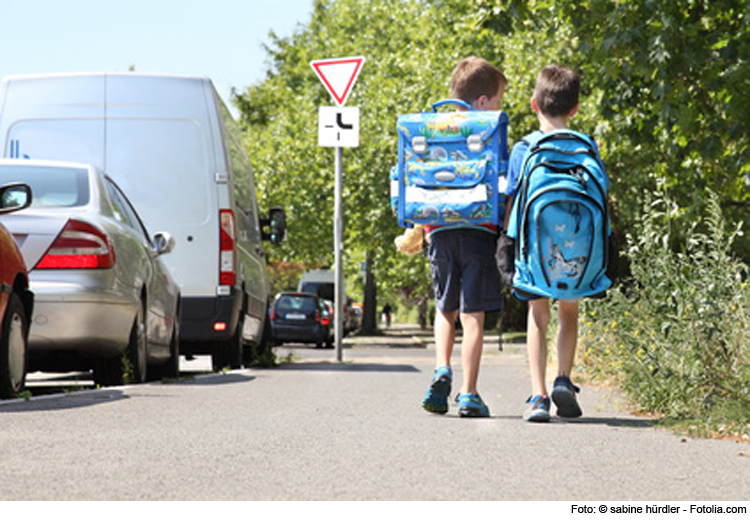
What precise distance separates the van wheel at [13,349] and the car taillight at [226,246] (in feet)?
15.2

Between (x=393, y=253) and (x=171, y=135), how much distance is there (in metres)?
26.1

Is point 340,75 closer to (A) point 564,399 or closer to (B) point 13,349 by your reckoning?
(B) point 13,349

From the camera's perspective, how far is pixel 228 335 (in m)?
12.7

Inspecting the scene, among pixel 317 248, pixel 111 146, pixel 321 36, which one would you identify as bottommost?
pixel 317 248

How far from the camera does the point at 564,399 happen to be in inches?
266

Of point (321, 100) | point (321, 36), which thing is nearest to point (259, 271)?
point (321, 100)

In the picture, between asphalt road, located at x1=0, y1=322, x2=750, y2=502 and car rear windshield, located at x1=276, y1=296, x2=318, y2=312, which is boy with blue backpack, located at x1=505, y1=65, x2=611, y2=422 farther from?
car rear windshield, located at x1=276, y1=296, x2=318, y2=312

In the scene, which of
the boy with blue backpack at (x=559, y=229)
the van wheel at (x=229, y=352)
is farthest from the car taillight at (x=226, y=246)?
the boy with blue backpack at (x=559, y=229)

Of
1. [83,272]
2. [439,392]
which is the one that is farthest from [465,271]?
[83,272]

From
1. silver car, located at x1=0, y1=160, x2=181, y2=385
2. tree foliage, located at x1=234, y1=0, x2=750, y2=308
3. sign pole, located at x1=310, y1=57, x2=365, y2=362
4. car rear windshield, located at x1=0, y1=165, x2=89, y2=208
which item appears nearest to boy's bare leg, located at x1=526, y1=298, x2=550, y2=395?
tree foliage, located at x1=234, y1=0, x2=750, y2=308

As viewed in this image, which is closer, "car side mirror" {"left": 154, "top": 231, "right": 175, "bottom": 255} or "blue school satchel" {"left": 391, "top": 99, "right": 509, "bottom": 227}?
"blue school satchel" {"left": 391, "top": 99, "right": 509, "bottom": 227}

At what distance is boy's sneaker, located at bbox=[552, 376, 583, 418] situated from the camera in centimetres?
676

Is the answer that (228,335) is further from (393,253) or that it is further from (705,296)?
(393,253)

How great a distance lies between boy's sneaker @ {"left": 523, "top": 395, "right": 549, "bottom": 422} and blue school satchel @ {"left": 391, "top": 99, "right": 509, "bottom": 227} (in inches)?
38.3
